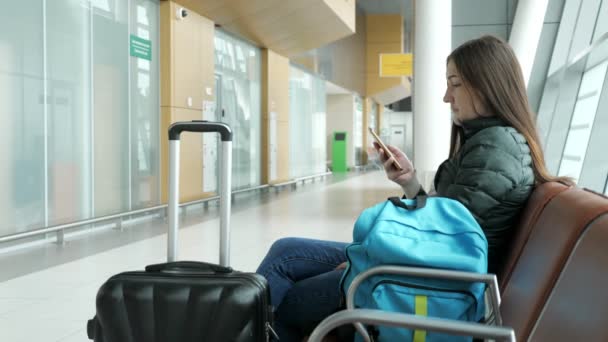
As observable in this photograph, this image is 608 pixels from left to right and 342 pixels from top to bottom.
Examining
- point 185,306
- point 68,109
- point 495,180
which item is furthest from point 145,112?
point 495,180

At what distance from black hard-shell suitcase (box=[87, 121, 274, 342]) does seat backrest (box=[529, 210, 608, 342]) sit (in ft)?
2.57

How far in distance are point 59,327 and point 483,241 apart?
260 centimetres

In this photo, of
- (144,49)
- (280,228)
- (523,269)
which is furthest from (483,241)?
(144,49)

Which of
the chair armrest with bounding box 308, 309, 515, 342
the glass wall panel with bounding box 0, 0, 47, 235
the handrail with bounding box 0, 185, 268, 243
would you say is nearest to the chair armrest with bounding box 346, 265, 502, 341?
the chair armrest with bounding box 308, 309, 515, 342

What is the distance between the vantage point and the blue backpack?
1.54 m

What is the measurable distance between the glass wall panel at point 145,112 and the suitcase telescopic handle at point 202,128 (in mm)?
6282

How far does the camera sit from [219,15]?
10.0 meters

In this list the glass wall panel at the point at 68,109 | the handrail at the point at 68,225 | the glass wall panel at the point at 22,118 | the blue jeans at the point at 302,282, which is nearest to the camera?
the blue jeans at the point at 302,282

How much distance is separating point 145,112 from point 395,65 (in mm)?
10866

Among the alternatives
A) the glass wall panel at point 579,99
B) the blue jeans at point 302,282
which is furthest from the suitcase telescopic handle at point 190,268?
the glass wall panel at point 579,99

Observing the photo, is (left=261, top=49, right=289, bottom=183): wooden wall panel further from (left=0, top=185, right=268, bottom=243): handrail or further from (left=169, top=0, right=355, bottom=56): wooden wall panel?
(left=0, top=185, right=268, bottom=243): handrail

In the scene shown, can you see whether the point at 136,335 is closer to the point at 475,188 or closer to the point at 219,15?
the point at 475,188

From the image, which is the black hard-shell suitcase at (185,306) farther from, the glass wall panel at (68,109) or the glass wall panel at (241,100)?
the glass wall panel at (241,100)

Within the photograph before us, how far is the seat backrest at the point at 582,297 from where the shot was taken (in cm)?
104
